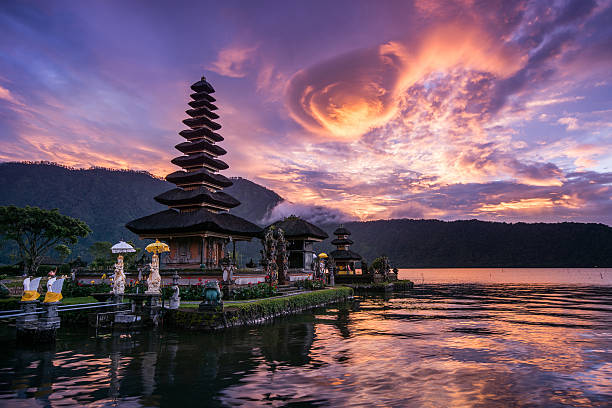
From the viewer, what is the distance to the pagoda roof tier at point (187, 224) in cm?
3703

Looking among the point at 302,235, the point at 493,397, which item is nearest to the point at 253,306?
the point at 493,397

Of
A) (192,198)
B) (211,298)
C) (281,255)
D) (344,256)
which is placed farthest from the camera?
(344,256)

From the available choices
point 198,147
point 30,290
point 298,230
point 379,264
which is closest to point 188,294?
point 30,290

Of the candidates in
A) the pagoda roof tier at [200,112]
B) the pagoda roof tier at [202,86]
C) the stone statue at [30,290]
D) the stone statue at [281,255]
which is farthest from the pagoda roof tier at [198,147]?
the stone statue at [30,290]

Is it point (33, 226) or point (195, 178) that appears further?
point (33, 226)

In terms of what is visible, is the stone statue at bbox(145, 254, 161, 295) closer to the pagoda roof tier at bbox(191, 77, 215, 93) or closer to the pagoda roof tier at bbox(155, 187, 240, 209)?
the pagoda roof tier at bbox(155, 187, 240, 209)

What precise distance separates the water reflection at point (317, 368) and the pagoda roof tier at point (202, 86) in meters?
36.1

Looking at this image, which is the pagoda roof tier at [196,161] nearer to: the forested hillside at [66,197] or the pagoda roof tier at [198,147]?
the pagoda roof tier at [198,147]

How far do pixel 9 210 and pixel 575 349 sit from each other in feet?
178

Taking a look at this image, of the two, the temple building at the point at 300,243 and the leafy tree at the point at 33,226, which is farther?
the temple building at the point at 300,243

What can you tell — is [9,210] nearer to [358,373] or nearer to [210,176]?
[210,176]

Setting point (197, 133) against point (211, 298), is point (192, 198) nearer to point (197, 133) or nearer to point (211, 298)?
point (197, 133)

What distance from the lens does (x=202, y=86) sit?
49.7m

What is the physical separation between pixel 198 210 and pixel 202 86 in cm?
1807
